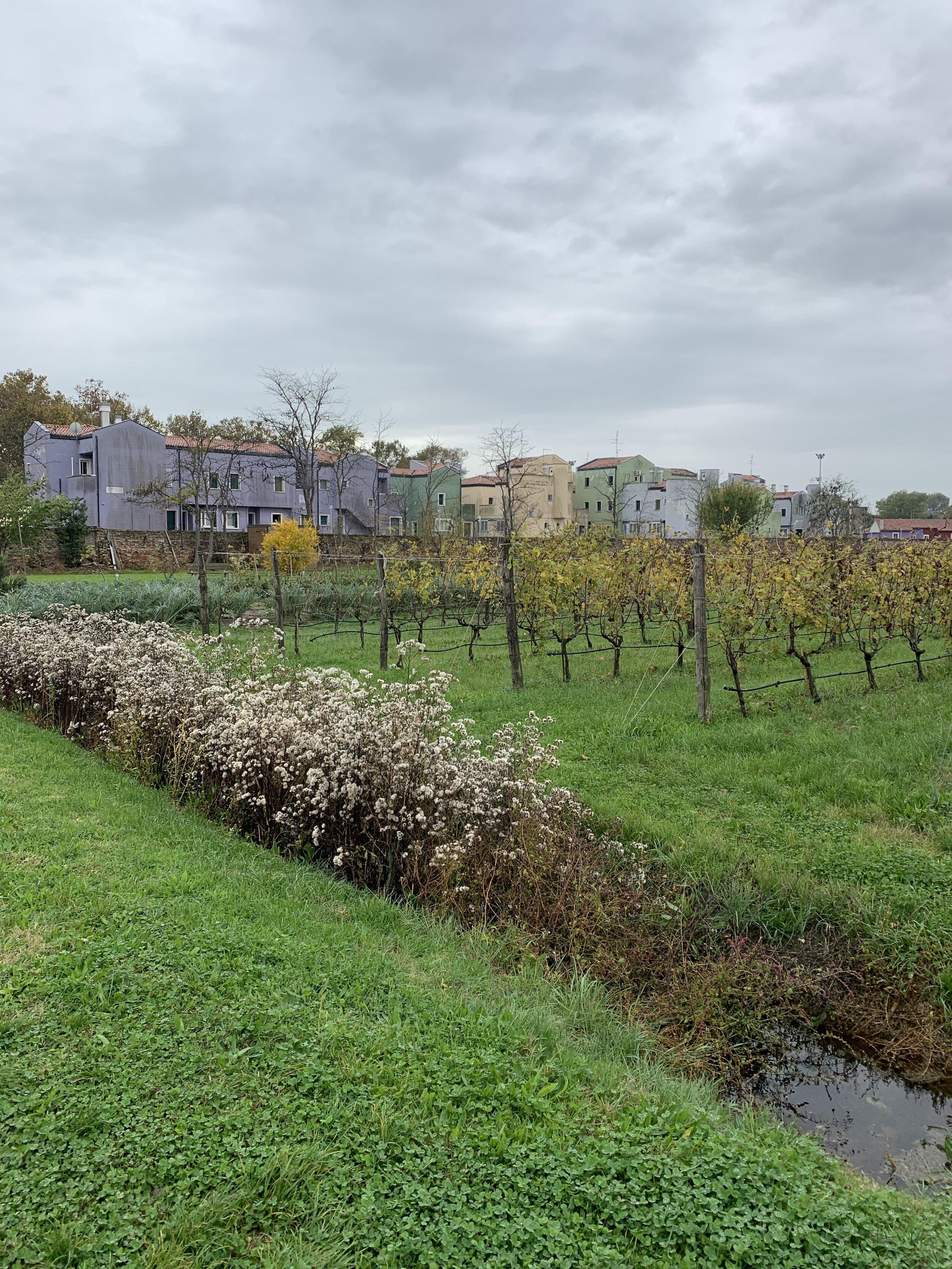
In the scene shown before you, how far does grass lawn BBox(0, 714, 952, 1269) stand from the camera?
2338 mm

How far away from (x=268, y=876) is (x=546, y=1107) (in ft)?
8.48

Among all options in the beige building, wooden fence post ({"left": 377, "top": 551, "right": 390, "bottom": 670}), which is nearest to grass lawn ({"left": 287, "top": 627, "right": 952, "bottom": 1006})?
wooden fence post ({"left": 377, "top": 551, "right": 390, "bottom": 670})

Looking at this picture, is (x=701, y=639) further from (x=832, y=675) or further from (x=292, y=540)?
(x=292, y=540)

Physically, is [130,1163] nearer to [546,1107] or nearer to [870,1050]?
[546,1107]

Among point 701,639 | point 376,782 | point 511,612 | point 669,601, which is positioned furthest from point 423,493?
point 376,782

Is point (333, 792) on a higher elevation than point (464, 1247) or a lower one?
higher

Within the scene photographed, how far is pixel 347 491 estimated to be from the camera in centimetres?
4969

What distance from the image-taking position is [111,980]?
3469 millimetres

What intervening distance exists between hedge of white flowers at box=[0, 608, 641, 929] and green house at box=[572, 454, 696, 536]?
56.5 metres

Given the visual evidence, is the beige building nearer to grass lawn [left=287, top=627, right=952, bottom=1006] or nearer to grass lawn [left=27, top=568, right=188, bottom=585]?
grass lawn [left=27, top=568, right=188, bottom=585]

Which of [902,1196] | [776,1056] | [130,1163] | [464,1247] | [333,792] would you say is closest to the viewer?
[464,1247]

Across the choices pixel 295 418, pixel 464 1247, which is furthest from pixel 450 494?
pixel 464 1247

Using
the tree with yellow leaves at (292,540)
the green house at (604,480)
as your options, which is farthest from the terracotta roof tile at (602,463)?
the tree with yellow leaves at (292,540)

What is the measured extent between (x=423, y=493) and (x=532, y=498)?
26.2 ft
